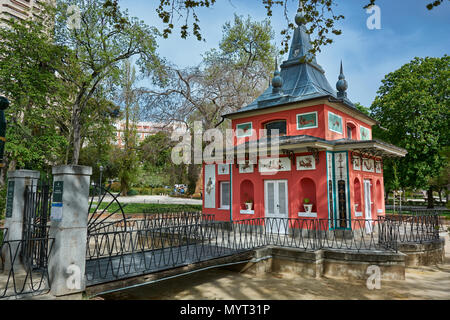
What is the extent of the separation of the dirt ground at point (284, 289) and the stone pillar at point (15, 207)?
2863 mm

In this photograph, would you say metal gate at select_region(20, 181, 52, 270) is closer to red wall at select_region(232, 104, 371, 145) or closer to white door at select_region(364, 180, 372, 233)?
red wall at select_region(232, 104, 371, 145)

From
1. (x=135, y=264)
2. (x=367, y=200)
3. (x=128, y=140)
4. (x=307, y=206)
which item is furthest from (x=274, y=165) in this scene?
(x=128, y=140)

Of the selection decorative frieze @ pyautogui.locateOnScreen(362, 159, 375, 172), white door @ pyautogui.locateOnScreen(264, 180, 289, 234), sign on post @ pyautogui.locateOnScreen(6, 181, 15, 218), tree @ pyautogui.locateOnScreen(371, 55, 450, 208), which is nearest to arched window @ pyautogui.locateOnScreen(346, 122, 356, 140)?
decorative frieze @ pyautogui.locateOnScreen(362, 159, 375, 172)

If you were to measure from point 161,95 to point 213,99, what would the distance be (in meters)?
3.95

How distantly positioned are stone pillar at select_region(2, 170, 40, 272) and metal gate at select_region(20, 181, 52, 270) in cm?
10

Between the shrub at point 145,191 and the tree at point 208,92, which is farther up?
the tree at point 208,92

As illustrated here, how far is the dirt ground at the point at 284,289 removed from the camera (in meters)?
8.15

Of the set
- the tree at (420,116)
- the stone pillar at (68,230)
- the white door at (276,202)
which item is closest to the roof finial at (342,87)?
the white door at (276,202)

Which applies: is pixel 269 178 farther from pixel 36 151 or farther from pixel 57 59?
pixel 57 59

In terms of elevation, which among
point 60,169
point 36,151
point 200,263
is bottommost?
point 200,263

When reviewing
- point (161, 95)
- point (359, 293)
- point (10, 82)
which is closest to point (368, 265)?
point (359, 293)

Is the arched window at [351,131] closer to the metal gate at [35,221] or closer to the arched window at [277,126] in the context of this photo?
the arched window at [277,126]

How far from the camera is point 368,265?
9336 mm

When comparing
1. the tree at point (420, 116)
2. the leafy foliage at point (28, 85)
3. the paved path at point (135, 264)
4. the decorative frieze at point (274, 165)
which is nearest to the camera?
the paved path at point (135, 264)
